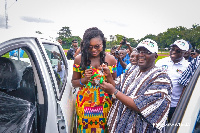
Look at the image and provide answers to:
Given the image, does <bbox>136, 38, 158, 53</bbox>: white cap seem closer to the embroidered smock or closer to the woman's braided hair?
the embroidered smock

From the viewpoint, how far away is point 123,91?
6.08 ft

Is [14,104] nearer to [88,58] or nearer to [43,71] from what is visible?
[43,71]

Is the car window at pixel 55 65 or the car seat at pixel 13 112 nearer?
the car seat at pixel 13 112

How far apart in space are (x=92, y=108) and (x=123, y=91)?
0.54 metres

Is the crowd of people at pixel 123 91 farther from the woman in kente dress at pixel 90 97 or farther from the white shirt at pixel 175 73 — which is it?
the white shirt at pixel 175 73

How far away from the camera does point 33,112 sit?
189 centimetres

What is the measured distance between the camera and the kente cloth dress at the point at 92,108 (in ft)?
7.22

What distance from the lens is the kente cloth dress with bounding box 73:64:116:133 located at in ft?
7.22

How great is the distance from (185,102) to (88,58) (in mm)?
1385

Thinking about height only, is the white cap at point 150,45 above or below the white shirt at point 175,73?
above

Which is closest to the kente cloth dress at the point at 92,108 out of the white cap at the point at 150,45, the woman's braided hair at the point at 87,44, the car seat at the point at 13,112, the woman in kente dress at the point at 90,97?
the woman in kente dress at the point at 90,97

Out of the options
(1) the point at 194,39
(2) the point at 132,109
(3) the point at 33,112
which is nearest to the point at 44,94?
(3) the point at 33,112

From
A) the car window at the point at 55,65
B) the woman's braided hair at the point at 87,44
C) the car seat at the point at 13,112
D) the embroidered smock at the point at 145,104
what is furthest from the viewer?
the car window at the point at 55,65

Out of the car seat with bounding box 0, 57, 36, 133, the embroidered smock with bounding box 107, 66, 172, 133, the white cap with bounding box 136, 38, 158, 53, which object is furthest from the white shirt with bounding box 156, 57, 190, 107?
the car seat with bounding box 0, 57, 36, 133
